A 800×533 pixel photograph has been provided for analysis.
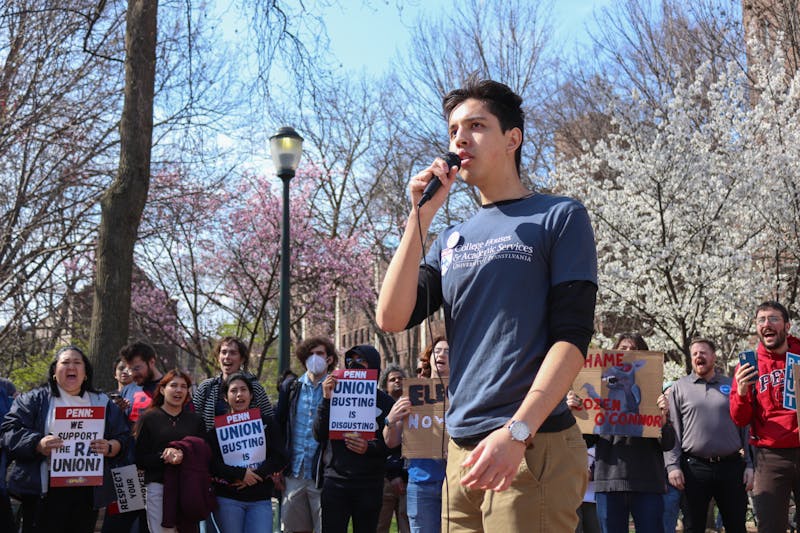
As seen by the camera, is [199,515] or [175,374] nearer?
[199,515]

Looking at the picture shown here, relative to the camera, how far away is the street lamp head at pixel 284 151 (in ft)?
39.1

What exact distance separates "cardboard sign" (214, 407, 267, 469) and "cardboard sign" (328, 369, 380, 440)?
665mm

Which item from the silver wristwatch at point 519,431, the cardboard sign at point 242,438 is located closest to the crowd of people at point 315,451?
the cardboard sign at point 242,438

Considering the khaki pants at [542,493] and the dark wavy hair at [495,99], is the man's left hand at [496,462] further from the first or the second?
the dark wavy hair at [495,99]

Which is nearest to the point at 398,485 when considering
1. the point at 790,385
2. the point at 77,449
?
the point at 77,449

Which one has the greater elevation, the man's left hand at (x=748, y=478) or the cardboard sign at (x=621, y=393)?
the cardboard sign at (x=621, y=393)

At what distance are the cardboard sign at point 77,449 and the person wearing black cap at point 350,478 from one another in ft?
6.34

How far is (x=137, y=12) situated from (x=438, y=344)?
5.99m

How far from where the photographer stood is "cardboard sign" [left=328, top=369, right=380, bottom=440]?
794 cm

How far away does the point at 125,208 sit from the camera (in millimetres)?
10289

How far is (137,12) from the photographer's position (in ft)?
35.2

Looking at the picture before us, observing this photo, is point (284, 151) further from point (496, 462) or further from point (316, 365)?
point (496, 462)

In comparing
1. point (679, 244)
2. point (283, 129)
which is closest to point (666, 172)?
point (679, 244)

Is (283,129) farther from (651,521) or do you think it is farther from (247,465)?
(651,521)
